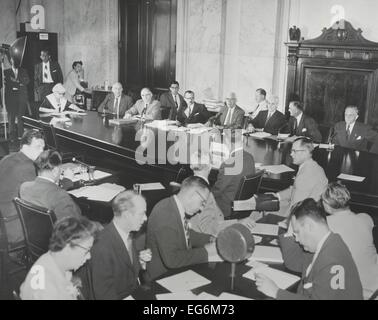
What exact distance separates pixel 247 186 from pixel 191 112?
3.93m

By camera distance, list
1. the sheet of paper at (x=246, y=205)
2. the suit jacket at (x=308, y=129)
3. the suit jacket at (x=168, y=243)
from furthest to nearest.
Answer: the suit jacket at (x=308, y=129)
the sheet of paper at (x=246, y=205)
the suit jacket at (x=168, y=243)

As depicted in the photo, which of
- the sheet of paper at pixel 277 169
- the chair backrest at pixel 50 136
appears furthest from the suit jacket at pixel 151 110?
the sheet of paper at pixel 277 169

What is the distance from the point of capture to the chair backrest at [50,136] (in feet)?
18.4

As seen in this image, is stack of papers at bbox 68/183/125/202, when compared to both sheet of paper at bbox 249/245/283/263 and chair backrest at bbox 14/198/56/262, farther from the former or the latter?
sheet of paper at bbox 249/245/283/263

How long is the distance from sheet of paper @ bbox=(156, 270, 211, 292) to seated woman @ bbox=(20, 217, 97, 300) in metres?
0.43

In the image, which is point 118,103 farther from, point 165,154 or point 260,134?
point 165,154

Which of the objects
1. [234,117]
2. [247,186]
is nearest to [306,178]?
[247,186]

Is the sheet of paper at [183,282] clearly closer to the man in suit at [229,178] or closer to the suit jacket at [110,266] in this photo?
the suit jacket at [110,266]

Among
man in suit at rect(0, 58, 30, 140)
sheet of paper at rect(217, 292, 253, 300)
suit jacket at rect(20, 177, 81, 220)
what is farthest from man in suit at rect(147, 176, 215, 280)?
man in suit at rect(0, 58, 30, 140)

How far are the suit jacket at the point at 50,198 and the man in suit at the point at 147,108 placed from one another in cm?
382

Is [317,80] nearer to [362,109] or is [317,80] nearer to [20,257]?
[362,109]

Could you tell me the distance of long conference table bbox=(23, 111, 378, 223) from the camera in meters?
4.33
